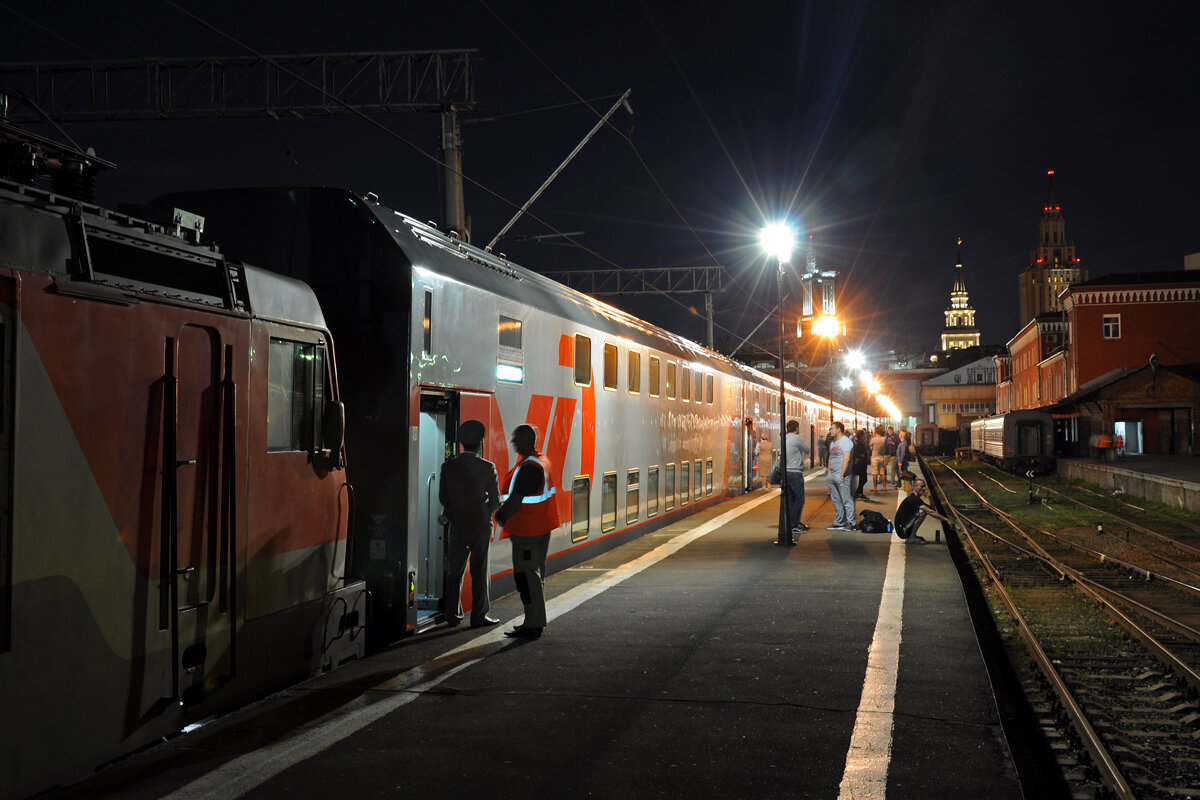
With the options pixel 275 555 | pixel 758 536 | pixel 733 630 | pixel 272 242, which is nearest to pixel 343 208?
pixel 272 242

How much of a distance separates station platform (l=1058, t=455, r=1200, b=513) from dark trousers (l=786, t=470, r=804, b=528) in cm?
1245

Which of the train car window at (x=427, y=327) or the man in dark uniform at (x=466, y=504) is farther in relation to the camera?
the man in dark uniform at (x=466, y=504)

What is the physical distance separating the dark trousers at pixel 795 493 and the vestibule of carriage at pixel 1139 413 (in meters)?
33.8

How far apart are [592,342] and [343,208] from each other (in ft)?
19.7

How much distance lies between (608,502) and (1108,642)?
7.10 m

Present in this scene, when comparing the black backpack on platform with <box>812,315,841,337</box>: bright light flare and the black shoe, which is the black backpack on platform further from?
<box>812,315,841,337</box>: bright light flare

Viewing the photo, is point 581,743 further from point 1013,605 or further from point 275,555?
point 1013,605

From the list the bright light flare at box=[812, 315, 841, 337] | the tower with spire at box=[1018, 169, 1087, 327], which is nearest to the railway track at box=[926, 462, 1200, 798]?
the bright light flare at box=[812, 315, 841, 337]

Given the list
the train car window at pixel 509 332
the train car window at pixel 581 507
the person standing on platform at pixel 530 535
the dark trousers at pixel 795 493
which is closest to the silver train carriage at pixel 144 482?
the person standing on platform at pixel 530 535

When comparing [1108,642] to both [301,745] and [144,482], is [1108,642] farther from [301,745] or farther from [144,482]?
[144,482]

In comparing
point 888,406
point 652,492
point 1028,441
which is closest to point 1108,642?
point 652,492

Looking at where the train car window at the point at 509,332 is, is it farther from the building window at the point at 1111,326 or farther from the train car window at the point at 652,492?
the building window at the point at 1111,326

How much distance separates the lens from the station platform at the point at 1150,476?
26.3 meters

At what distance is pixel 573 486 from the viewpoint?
1359 cm
